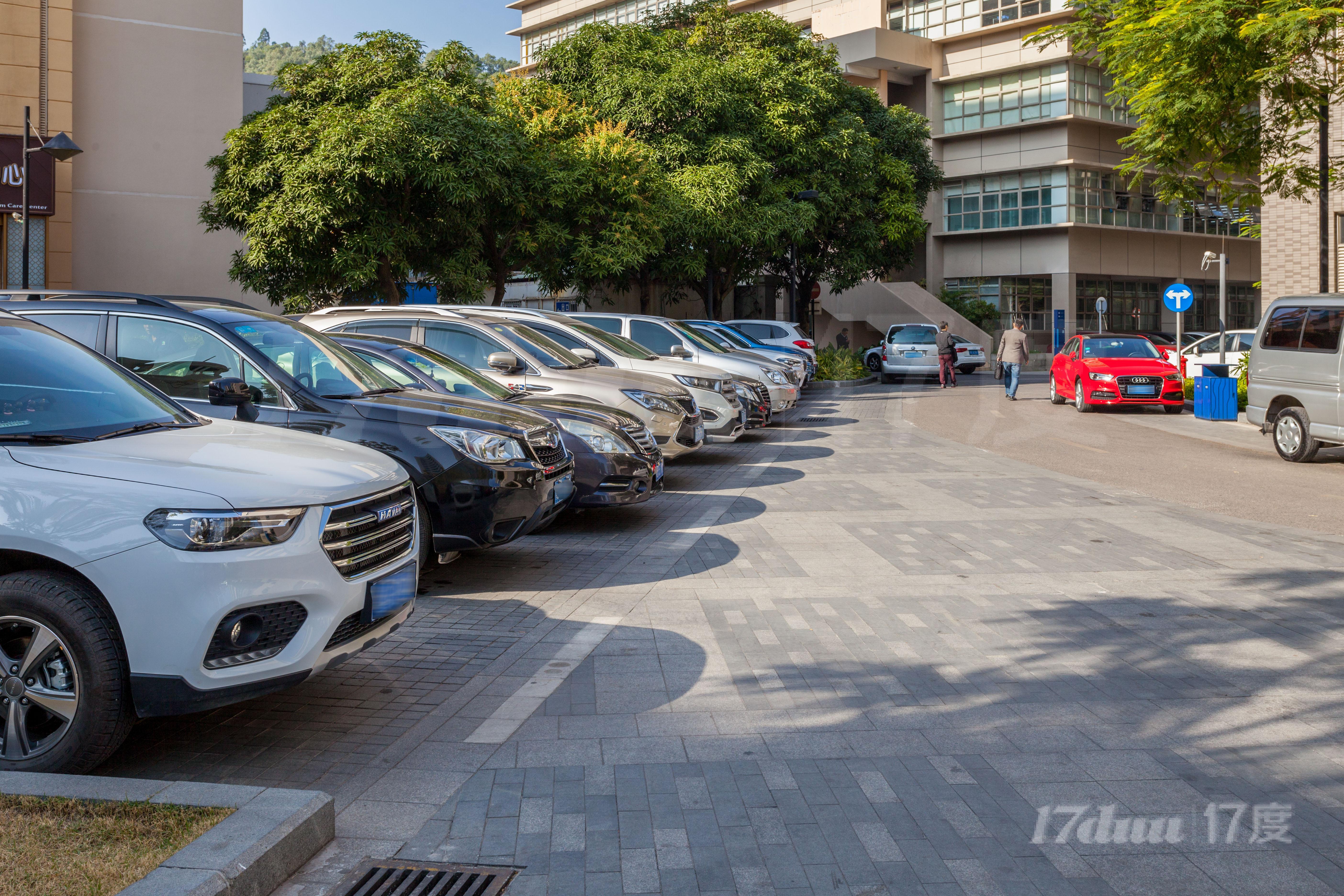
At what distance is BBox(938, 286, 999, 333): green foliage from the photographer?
52594 mm

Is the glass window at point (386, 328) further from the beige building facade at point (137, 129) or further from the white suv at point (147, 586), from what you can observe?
the beige building facade at point (137, 129)

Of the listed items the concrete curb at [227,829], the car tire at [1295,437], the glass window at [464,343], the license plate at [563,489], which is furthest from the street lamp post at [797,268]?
the concrete curb at [227,829]

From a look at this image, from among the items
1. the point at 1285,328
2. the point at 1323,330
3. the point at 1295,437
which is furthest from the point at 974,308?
the point at 1323,330

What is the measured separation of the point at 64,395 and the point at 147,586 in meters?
1.27

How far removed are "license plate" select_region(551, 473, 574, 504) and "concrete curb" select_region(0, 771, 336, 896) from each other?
4.15 meters

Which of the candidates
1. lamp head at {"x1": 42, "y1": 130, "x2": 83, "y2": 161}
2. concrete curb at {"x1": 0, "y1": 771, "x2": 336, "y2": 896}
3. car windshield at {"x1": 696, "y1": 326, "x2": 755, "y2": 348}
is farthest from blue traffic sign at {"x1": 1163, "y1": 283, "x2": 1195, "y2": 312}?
concrete curb at {"x1": 0, "y1": 771, "x2": 336, "y2": 896}

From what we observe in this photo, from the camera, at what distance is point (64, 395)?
16.2 ft

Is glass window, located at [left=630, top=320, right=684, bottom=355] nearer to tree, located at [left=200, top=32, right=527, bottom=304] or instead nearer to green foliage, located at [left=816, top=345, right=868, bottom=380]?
tree, located at [left=200, top=32, right=527, bottom=304]

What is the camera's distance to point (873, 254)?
3903 cm

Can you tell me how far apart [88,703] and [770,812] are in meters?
2.45

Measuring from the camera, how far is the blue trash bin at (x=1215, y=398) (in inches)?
827

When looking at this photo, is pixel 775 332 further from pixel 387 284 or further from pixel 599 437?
pixel 599 437

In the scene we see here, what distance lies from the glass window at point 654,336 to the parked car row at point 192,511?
11.2 metres

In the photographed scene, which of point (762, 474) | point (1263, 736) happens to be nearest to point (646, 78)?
point (762, 474)
